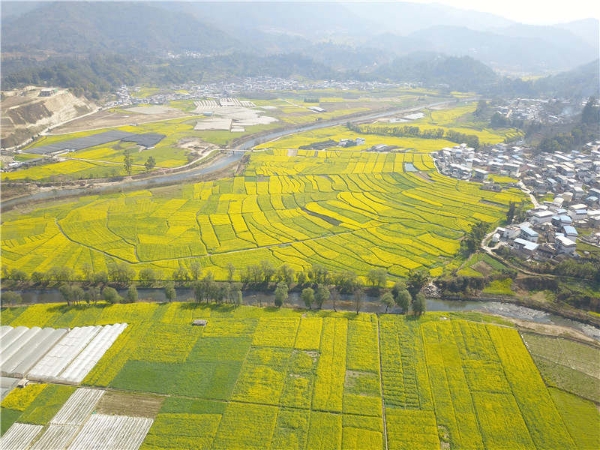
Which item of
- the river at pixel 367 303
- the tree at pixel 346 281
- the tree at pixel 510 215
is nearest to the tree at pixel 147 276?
the river at pixel 367 303

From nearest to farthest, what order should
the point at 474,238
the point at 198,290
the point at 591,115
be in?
the point at 198,290 < the point at 474,238 < the point at 591,115

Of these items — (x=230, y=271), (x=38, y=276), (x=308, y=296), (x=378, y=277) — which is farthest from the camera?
(x=230, y=271)

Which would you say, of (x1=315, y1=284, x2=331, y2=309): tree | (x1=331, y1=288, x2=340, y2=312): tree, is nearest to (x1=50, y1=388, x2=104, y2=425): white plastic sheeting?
(x1=315, y1=284, x2=331, y2=309): tree

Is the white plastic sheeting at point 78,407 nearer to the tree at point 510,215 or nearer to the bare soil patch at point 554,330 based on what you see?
the bare soil patch at point 554,330

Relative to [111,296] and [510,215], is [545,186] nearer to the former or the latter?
[510,215]

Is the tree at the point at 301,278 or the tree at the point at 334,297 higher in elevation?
the tree at the point at 301,278

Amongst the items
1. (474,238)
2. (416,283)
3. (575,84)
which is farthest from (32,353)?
(575,84)
